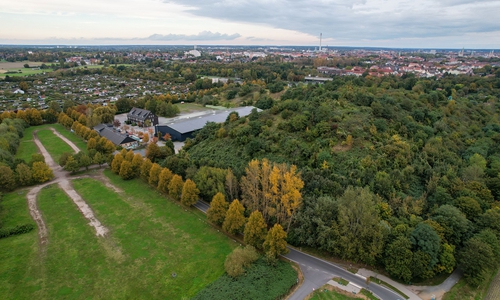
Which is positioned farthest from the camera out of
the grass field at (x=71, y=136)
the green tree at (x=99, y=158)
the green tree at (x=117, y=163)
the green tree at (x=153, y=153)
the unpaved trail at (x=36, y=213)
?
the grass field at (x=71, y=136)

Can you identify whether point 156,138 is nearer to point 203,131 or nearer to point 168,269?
point 203,131

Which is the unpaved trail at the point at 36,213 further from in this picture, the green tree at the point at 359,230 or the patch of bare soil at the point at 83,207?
the green tree at the point at 359,230

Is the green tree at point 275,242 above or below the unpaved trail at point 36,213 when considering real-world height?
above

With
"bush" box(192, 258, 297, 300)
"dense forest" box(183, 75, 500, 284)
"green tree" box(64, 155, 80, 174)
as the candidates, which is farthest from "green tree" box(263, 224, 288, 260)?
"green tree" box(64, 155, 80, 174)

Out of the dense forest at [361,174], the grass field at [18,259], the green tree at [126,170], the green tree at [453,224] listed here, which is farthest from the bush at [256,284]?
the green tree at [126,170]

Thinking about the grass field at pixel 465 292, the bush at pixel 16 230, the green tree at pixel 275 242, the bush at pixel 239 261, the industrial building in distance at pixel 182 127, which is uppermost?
the industrial building in distance at pixel 182 127

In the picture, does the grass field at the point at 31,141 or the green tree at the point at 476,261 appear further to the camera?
the grass field at the point at 31,141

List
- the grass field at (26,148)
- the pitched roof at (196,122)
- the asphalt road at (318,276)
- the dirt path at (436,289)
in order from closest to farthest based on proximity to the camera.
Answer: the asphalt road at (318,276)
the dirt path at (436,289)
the grass field at (26,148)
the pitched roof at (196,122)
